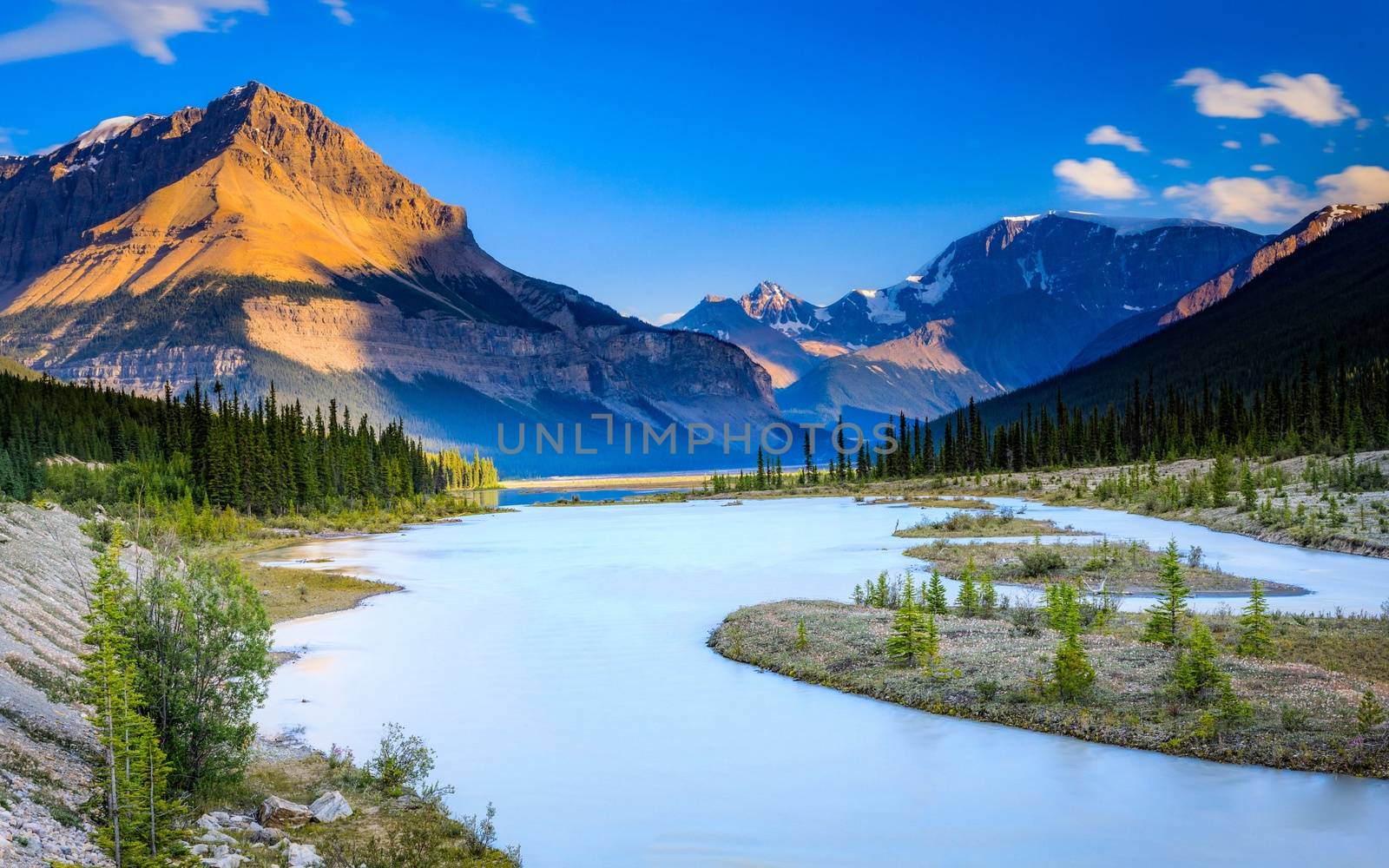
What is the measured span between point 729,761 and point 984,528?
45.9m

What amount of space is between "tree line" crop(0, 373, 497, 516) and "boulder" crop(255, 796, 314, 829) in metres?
70.2

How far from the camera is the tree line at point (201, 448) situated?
9044cm

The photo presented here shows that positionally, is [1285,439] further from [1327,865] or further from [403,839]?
[403,839]

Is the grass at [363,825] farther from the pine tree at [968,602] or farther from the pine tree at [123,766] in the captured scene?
the pine tree at [968,602]

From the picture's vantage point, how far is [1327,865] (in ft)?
43.1

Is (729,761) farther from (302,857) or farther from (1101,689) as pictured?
(302,857)

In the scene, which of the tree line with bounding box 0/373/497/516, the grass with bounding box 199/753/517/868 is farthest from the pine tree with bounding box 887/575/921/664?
the tree line with bounding box 0/373/497/516

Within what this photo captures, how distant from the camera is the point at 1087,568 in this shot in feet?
127

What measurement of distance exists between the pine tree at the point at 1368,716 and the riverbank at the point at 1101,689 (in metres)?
0.13

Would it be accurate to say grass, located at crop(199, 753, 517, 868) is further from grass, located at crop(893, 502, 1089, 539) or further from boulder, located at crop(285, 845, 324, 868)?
grass, located at crop(893, 502, 1089, 539)

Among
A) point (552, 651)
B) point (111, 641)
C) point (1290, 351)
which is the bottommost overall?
point (552, 651)

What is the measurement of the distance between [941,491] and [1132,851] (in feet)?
328

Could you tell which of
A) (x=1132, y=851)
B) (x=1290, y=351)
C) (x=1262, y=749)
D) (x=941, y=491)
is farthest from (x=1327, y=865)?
(x=1290, y=351)

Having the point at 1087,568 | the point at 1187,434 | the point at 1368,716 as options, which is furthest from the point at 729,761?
the point at 1187,434
